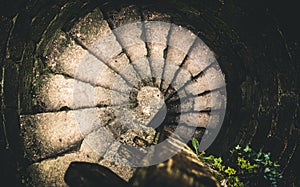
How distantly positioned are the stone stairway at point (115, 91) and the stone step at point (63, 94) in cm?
1

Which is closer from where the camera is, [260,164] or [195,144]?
[260,164]

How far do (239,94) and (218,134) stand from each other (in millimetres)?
693

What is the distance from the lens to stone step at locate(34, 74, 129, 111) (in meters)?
4.38

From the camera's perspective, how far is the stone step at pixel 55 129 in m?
4.30

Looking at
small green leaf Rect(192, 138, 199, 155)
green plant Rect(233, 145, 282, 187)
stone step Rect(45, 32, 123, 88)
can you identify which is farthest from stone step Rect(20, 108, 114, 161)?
green plant Rect(233, 145, 282, 187)

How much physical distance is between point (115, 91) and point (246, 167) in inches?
74.5

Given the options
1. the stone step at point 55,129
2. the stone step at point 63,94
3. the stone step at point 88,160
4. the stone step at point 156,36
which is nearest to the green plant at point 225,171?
the stone step at point 88,160

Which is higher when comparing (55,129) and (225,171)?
(55,129)

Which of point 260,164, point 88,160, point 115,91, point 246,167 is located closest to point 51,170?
point 88,160

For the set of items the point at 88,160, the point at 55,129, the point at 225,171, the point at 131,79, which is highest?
the point at 131,79

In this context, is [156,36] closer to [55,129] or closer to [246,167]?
[55,129]

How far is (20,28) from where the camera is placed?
354 centimetres

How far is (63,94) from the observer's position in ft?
14.5

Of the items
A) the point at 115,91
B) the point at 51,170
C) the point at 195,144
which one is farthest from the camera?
the point at 195,144
